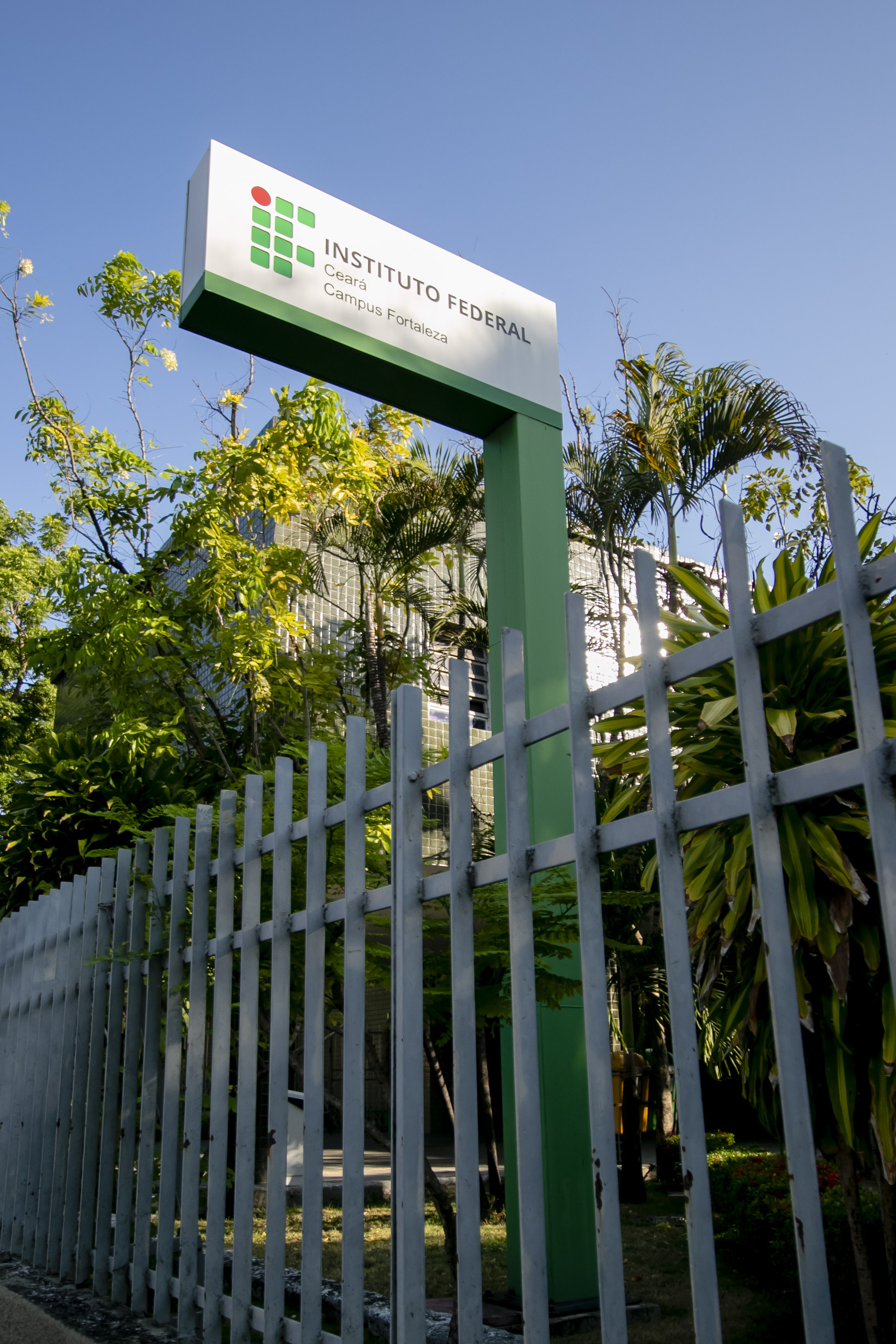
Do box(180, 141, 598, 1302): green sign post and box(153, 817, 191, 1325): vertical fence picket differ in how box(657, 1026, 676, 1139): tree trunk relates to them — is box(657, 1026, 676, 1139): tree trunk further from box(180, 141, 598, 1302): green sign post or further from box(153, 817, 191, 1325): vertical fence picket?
box(153, 817, 191, 1325): vertical fence picket

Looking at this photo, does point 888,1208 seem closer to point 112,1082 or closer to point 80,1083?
point 112,1082

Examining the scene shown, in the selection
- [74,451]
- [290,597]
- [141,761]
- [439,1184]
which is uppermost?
[74,451]

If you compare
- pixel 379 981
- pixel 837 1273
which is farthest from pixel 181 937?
pixel 837 1273

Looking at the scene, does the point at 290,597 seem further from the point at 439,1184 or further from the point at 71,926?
the point at 439,1184

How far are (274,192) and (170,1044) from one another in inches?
152

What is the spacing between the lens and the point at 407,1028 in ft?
9.95

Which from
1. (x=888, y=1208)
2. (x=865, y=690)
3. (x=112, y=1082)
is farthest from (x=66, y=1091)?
(x=865, y=690)

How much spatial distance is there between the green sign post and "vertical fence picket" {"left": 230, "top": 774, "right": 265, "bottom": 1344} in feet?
3.30

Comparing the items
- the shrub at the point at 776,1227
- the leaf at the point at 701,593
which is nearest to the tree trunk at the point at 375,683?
the shrub at the point at 776,1227

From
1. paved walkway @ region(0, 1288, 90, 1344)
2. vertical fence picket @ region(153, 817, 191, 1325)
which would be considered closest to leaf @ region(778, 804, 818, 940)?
vertical fence picket @ region(153, 817, 191, 1325)

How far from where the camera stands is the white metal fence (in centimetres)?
211

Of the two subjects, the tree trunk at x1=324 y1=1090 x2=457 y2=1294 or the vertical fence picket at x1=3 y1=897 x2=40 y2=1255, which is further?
the vertical fence picket at x1=3 y1=897 x2=40 y2=1255

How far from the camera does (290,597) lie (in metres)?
9.09

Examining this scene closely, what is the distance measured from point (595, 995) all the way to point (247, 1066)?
1895 millimetres
